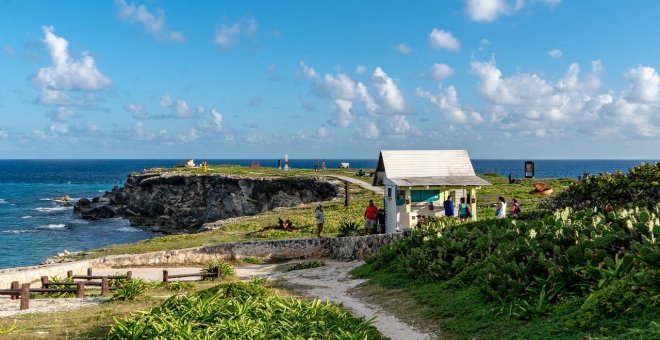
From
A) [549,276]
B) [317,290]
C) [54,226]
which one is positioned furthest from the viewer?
[54,226]

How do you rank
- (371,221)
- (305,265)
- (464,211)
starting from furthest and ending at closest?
(371,221) → (464,211) → (305,265)

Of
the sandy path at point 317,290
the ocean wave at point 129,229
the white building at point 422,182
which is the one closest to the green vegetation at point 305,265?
the sandy path at point 317,290

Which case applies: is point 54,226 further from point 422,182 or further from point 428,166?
point 422,182

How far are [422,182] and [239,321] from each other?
1505 cm

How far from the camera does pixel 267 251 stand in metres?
25.5

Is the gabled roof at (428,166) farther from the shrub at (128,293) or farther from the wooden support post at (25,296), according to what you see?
the wooden support post at (25,296)

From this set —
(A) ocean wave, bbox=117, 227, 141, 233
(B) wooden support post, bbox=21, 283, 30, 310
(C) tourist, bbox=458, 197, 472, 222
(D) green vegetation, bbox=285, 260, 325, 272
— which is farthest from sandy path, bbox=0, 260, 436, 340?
(A) ocean wave, bbox=117, 227, 141, 233

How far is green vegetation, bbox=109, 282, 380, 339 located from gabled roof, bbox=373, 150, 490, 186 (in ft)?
44.0

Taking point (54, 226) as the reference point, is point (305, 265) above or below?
above

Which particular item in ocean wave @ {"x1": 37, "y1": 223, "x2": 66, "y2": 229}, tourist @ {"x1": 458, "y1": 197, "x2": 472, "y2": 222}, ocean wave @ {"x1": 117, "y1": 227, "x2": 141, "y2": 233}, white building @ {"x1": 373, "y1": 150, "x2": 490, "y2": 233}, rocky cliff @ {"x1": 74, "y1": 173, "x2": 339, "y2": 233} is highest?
white building @ {"x1": 373, "y1": 150, "x2": 490, "y2": 233}

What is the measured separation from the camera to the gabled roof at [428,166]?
25.6 meters

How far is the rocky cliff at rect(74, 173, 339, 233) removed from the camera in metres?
57.4

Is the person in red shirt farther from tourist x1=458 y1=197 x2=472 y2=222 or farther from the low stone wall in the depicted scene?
tourist x1=458 y1=197 x2=472 y2=222

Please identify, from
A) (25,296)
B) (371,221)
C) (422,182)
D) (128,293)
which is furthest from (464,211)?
(25,296)
